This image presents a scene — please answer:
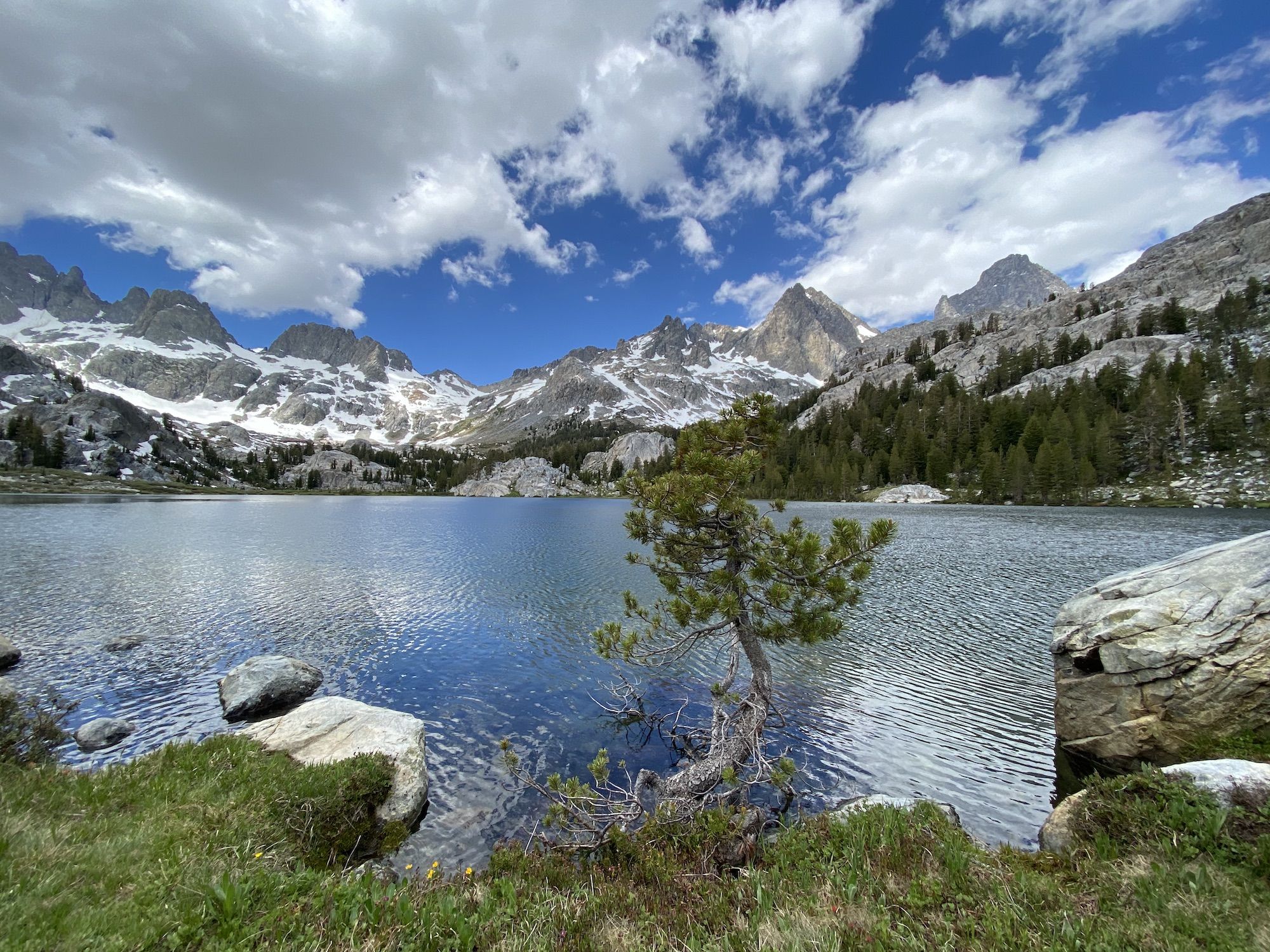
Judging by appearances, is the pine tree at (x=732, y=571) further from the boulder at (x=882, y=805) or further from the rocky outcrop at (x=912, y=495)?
the rocky outcrop at (x=912, y=495)

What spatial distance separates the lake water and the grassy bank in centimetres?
500

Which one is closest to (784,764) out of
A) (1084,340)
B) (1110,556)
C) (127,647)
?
(127,647)

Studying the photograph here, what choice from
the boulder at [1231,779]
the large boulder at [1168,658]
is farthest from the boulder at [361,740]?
the large boulder at [1168,658]

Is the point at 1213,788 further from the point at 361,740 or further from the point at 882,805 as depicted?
the point at 361,740

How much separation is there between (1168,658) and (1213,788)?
259 inches

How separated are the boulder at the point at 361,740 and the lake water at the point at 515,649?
84cm

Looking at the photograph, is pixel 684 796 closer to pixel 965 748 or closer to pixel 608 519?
pixel 965 748

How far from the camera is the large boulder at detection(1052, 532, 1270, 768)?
11547 mm

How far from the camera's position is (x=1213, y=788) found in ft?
25.0

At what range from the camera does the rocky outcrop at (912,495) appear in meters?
138

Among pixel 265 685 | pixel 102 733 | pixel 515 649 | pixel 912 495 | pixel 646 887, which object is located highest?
pixel 912 495

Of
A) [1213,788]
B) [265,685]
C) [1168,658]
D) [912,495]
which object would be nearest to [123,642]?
[265,685]

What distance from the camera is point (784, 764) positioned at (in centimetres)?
1182

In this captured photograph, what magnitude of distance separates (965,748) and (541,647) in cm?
1888
